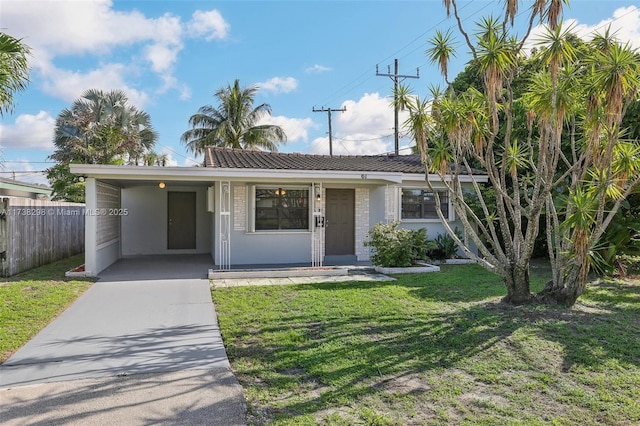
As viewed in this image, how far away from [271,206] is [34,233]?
6.19 metres

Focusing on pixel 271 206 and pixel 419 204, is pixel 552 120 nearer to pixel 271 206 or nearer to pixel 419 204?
pixel 419 204

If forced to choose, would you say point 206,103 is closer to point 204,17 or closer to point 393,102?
point 204,17

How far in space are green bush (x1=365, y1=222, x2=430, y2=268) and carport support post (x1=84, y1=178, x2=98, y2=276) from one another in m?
6.74

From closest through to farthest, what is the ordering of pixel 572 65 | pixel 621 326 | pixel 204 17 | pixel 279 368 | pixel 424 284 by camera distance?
pixel 279 368 < pixel 621 326 < pixel 572 65 < pixel 424 284 < pixel 204 17

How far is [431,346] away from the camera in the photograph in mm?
5066

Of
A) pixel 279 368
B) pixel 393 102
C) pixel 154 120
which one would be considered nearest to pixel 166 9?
pixel 393 102

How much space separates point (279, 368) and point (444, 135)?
5033 millimetres

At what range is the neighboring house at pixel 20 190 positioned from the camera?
20.3 m

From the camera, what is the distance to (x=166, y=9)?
1069 centimetres

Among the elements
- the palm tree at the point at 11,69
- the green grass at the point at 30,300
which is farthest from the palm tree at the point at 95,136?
the palm tree at the point at 11,69

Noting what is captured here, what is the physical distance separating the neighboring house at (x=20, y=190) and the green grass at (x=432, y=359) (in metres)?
18.0

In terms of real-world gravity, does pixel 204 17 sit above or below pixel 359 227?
above

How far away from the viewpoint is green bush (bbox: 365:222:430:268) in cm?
1092

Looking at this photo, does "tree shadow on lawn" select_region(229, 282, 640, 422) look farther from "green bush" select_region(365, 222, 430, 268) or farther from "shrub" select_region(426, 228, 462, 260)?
"shrub" select_region(426, 228, 462, 260)
